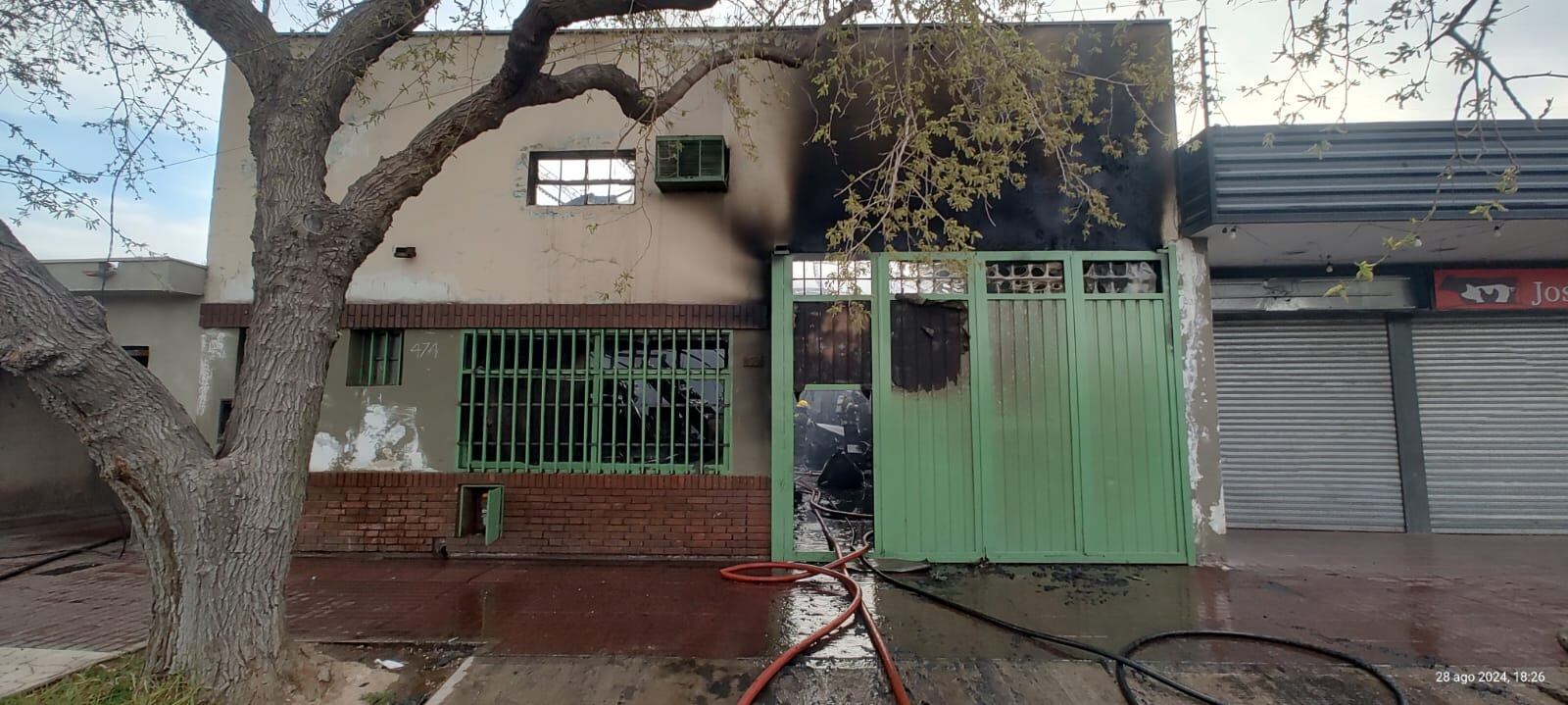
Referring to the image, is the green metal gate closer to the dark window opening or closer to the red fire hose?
the red fire hose

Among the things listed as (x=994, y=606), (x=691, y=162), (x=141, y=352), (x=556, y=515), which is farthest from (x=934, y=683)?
(x=141, y=352)

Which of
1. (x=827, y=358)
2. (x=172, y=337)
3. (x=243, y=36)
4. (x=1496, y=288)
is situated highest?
(x=243, y=36)

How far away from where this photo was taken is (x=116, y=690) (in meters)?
3.35

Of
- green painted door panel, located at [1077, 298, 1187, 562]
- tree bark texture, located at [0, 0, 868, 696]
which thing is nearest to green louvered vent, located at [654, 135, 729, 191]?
tree bark texture, located at [0, 0, 868, 696]

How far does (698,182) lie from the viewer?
21.7ft

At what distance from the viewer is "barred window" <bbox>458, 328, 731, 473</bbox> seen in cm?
664

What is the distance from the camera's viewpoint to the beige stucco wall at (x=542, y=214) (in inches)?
265

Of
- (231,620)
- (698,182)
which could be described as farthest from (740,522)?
(231,620)

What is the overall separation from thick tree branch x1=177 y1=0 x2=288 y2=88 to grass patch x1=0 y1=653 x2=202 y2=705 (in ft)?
11.2

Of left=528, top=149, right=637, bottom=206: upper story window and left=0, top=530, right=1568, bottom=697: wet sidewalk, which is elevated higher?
left=528, top=149, right=637, bottom=206: upper story window

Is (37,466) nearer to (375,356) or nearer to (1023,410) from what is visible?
(375,356)

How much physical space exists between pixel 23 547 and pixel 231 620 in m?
6.60

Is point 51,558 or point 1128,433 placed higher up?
point 1128,433

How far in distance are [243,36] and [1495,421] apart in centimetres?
1279
